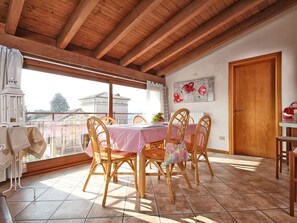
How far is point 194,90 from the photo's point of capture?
4.59 m

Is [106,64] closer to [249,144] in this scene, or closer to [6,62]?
[6,62]

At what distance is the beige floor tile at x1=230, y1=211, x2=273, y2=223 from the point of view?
1.47 metres

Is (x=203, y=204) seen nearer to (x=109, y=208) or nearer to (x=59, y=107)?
(x=109, y=208)

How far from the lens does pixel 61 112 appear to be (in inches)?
135

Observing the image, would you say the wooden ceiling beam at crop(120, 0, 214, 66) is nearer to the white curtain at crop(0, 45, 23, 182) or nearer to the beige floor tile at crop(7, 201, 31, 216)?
the white curtain at crop(0, 45, 23, 182)

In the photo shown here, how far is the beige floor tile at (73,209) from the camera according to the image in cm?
155

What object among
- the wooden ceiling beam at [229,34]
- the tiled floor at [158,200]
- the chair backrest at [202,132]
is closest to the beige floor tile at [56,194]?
the tiled floor at [158,200]

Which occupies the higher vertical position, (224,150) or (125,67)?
(125,67)

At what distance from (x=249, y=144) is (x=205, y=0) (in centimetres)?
314

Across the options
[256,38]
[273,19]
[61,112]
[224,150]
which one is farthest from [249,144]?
[61,112]

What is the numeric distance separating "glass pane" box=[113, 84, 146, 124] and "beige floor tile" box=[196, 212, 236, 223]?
11.3 ft

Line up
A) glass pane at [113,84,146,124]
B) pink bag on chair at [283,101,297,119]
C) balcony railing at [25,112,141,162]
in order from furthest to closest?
glass pane at [113,84,146,124]
balcony railing at [25,112,141,162]
pink bag on chair at [283,101,297,119]

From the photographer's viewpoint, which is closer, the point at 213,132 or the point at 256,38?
the point at 256,38

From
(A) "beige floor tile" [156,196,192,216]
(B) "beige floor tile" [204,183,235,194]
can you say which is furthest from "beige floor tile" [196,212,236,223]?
(B) "beige floor tile" [204,183,235,194]
